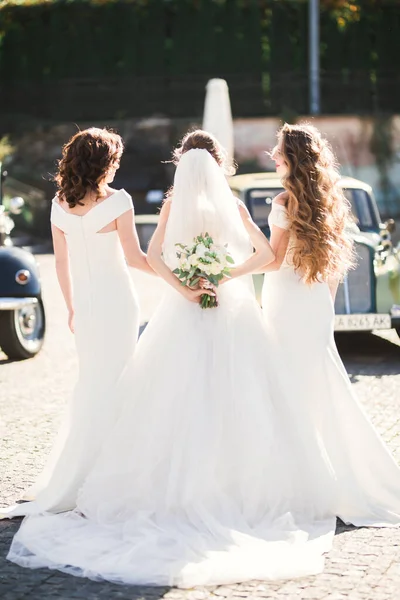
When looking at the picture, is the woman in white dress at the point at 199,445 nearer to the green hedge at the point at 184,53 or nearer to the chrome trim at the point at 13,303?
the chrome trim at the point at 13,303

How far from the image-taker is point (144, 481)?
185 inches

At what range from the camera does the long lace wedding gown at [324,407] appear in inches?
193

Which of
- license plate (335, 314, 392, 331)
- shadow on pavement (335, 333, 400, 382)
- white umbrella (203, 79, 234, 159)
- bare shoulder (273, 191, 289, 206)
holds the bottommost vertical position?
shadow on pavement (335, 333, 400, 382)

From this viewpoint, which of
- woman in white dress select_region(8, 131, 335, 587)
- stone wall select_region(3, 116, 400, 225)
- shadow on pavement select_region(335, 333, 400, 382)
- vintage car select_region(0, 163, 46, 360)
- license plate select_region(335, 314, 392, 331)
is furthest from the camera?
stone wall select_region(3, 116, 400, 225)

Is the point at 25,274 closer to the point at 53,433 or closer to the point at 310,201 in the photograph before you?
the point at 53,433

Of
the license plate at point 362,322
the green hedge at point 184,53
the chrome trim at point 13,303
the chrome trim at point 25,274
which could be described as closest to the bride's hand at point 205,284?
the license plate at point 362,322

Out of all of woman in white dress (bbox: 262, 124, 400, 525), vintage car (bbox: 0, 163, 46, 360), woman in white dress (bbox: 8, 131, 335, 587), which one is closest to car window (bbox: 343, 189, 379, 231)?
vintage car (bbox: 0, 163, 46, 360)

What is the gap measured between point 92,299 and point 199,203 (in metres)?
0.72

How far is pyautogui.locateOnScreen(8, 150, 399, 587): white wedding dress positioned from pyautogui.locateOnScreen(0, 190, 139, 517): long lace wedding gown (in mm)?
130

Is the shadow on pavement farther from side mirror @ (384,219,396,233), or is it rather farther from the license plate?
side mirror @ (384,219,396,233)

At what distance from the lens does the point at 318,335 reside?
5.15 meters

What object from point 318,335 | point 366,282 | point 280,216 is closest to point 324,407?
point 318,335

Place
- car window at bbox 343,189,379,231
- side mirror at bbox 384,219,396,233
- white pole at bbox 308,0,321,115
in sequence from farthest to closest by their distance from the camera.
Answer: white pole at bbox 308,0,321,115 → car window at bbox 343,189,379,231 → side mirror at bbox 384,219,396,233

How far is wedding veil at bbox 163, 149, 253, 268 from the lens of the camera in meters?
4.91
